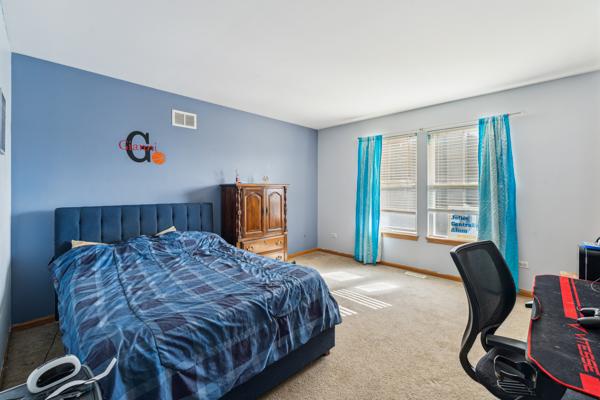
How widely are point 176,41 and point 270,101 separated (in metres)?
1.76

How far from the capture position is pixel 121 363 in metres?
1.21

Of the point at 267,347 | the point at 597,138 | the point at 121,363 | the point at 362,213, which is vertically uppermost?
the point at 597,138

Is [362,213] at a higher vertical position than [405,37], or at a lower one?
lower

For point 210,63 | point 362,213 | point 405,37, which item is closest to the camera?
point 405,37

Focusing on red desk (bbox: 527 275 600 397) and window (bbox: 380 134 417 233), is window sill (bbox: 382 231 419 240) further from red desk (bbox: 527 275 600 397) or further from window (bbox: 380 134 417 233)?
red desk (bbox: 527 275 600 397)

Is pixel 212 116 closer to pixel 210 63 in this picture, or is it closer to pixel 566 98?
pixel 210 63

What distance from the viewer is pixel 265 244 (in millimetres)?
4254

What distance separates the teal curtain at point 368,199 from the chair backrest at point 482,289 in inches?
130

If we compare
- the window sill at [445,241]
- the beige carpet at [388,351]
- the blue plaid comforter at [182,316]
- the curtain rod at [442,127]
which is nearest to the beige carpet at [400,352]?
the beige carpet at [388,351]

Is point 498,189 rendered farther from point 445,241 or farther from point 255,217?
point 255,217

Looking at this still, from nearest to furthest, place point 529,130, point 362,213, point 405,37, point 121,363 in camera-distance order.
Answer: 1. point 121,363
2. point 405,37
3. point 529,130
4. point 362,213

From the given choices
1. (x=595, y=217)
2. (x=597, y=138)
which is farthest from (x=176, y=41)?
(x=595, y=217)

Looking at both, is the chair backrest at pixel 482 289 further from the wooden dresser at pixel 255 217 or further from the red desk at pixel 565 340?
the wooden dresser at pixel 255 217

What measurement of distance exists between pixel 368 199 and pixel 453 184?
136 centimetres
